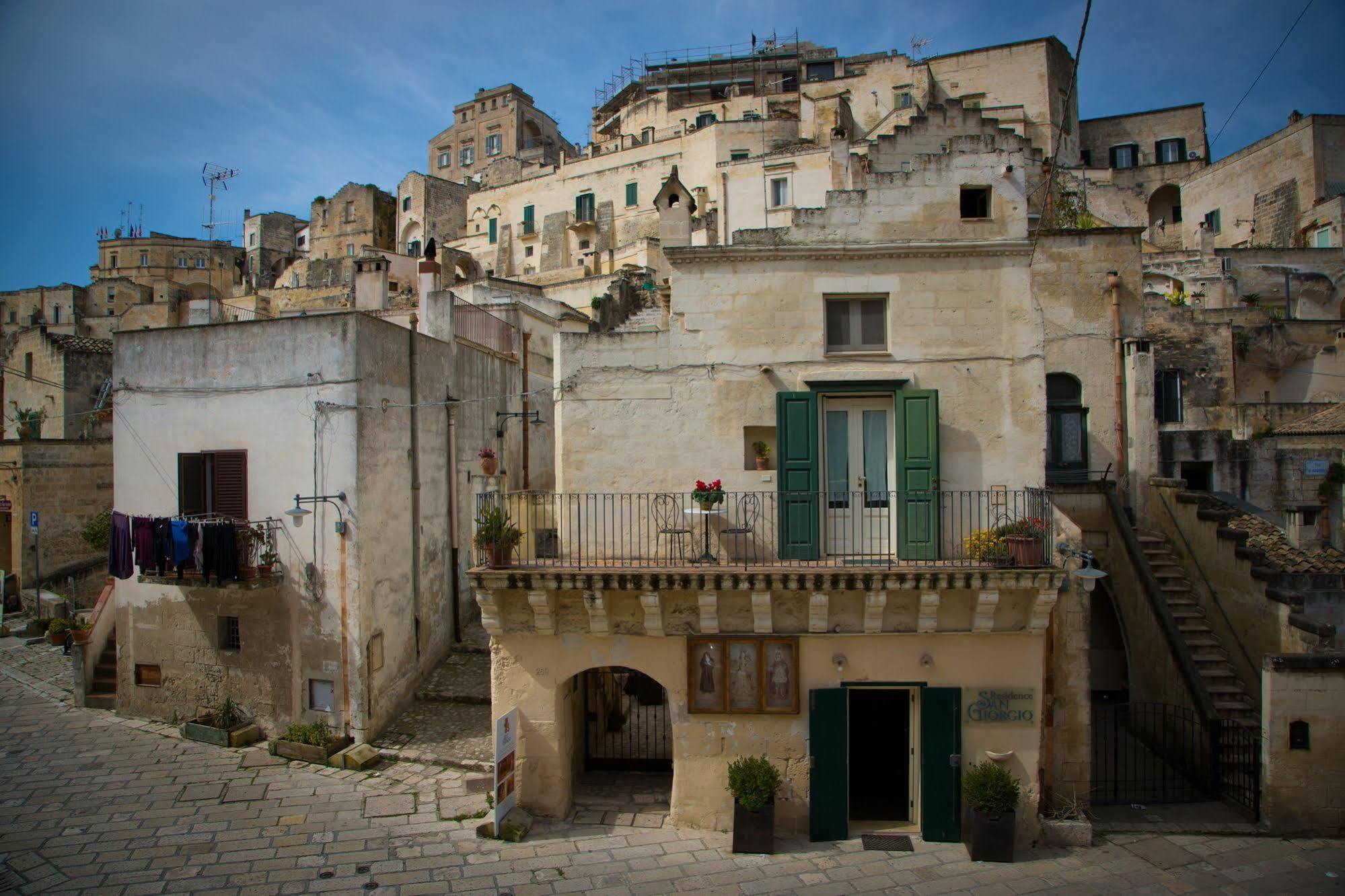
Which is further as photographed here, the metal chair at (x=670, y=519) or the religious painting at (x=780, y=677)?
the metal chair at (x=670, y=519)

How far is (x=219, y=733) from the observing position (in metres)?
14.1

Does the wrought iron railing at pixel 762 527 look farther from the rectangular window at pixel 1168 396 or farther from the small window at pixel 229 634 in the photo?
the rectangular window at pixel 1168 396

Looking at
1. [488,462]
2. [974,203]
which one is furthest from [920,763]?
[974,203]

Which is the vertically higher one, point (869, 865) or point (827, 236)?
point (827, 236)

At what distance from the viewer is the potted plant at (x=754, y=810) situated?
34.6 ft

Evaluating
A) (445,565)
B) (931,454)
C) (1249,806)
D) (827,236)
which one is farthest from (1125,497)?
(445,565)

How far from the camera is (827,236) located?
39.0ft

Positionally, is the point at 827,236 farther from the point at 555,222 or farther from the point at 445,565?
the point at 555,222

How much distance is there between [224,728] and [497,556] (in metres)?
7.40

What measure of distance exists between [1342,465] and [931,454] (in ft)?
49.1

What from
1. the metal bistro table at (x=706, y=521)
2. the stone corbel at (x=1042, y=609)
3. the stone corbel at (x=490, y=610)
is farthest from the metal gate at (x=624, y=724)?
the stone corbel at (x=1042, y=609)

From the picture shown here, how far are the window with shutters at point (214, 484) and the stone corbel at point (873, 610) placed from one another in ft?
37.4

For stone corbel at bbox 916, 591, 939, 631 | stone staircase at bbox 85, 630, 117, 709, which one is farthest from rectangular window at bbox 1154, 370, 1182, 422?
stone staircase at bbox 85, 630, 117, 709

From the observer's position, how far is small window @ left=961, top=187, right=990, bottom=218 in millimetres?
11922
